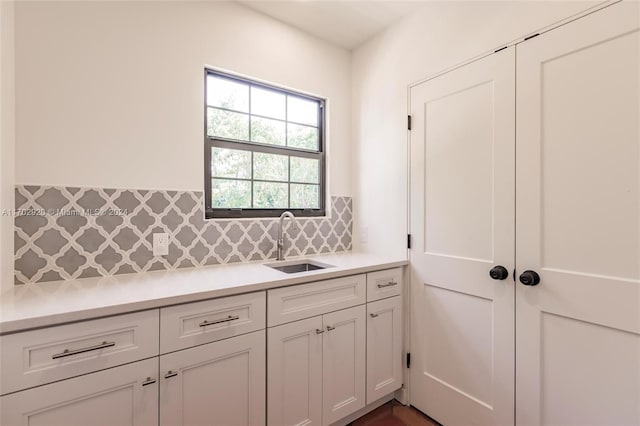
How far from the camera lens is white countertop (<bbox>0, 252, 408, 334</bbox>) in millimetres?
1025

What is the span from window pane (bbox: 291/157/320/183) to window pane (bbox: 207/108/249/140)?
44 cm

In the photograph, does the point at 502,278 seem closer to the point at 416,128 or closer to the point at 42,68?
the point at 416,128

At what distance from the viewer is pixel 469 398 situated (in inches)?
67.5

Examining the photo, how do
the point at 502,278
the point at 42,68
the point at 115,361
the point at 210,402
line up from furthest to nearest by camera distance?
the point at 502,278 < the point at 42,68 < the point at 210,402 < the point at 115,361

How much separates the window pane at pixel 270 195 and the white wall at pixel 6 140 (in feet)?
4.04

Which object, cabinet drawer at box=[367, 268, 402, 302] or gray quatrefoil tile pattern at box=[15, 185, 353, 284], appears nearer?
gray quatrefoil tile pattern at box=[15, 185, 353, 284]

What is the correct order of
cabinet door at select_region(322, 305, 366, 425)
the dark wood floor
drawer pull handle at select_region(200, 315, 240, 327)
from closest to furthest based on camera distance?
1. drawer pull handle at select_region(200, 315, 240, 327)
2. cabinet door at select_region(322, 305, 366, 425)
3. the dark wood floor

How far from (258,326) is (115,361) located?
1.89ft

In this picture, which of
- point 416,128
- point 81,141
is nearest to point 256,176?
point 81,141

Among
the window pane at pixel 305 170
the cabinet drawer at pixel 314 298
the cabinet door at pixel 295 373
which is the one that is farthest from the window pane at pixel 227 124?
the cabinet door at pixel 295 373

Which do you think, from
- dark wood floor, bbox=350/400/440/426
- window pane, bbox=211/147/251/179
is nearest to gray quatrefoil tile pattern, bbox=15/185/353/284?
window pane, bbox=211/147/251/179

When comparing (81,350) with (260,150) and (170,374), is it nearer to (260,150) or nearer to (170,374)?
(170,374)

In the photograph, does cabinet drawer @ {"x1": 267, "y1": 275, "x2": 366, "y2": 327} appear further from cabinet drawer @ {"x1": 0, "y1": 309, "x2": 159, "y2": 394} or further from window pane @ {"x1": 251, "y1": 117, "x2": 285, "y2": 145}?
window pane @ {"x1": 251, "y1": 117, "x2": 285, "y2": 145}

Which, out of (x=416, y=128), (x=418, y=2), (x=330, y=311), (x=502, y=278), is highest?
(x=418, y=2)
